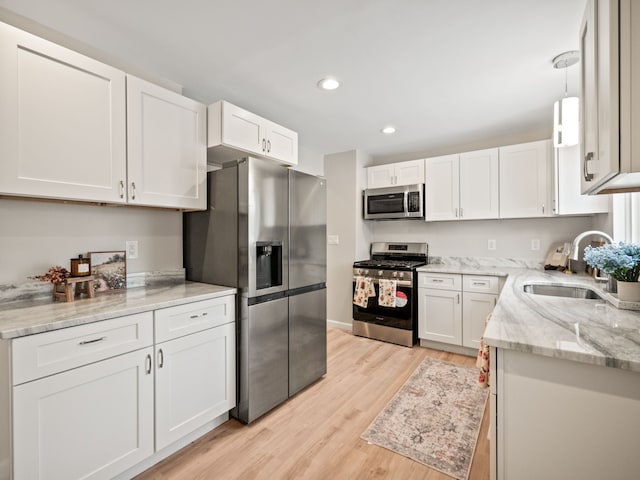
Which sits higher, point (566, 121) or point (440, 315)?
point (566, 121)

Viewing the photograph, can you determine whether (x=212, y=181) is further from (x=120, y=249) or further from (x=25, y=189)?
(x=25, y=189)

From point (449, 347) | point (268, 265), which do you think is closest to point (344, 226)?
point (449, 347)

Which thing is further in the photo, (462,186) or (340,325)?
(340,325)

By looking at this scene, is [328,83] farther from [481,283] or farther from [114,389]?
[481,283]

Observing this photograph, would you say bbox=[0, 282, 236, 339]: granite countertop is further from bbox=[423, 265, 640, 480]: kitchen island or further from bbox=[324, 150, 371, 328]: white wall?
bbox=[324, 150, 371, 328]: white wall

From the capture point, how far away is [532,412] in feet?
3.51

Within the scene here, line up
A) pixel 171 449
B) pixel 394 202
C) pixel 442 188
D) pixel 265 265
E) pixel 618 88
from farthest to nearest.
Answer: pixel 394 202 → pixel 442 188 → pixel 265 265 → pixel 171 449 → pixel 618 88

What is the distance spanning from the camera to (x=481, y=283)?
3.13 meters

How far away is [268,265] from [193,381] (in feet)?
2.90

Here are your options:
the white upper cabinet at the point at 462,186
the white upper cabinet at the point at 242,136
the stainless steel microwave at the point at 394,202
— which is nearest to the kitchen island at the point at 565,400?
the white upper cabinet at the point at 242,136

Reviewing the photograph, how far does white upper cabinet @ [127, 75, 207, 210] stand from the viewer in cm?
186

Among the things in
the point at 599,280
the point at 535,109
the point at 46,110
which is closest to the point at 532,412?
the point at 599,280

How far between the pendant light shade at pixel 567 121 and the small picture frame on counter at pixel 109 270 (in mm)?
2804

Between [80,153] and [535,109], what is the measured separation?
3.52m
